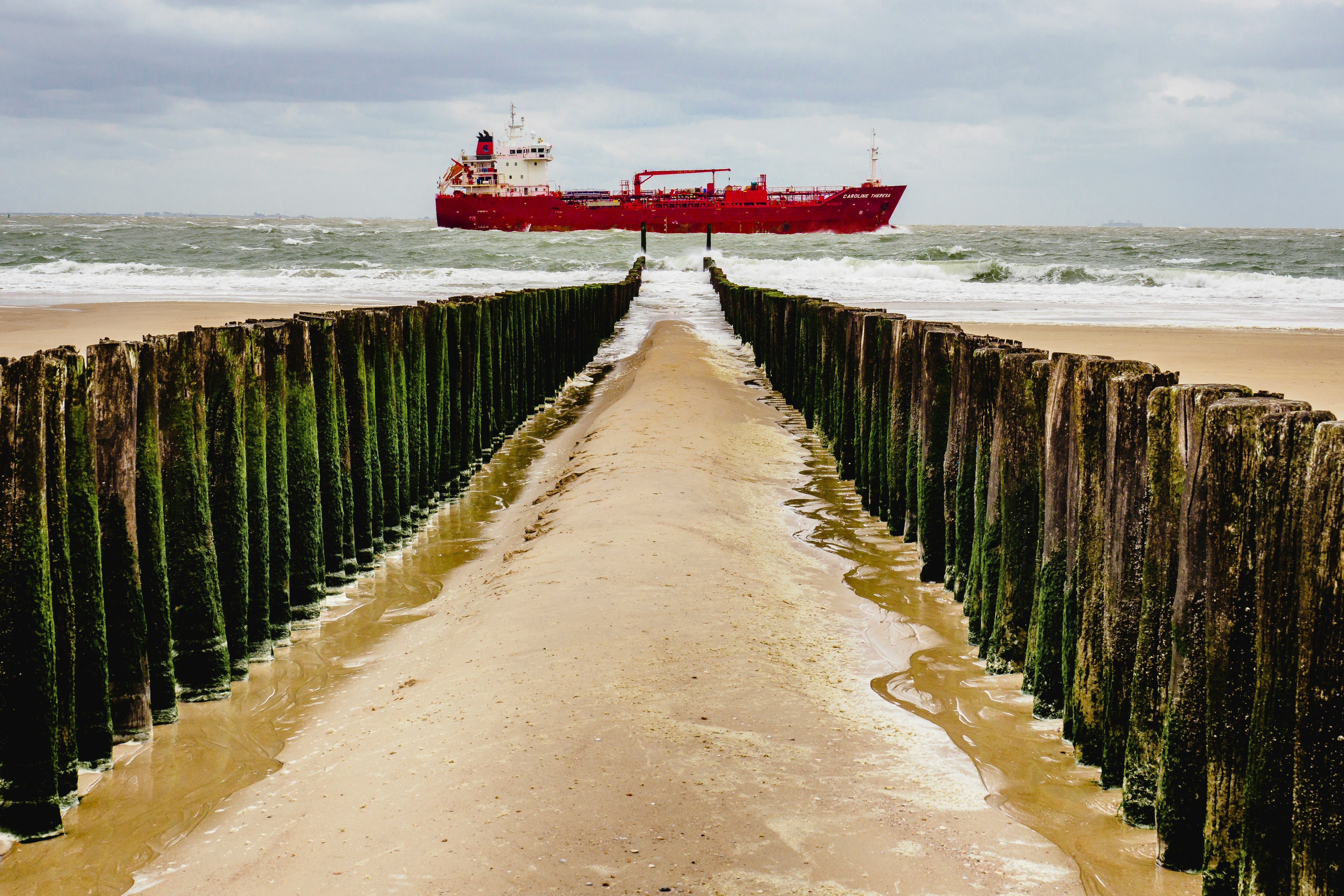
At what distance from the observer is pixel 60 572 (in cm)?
333

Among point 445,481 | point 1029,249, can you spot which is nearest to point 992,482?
point 445,481

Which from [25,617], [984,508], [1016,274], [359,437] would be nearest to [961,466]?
[984,508]

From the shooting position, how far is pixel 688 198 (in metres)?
68.6

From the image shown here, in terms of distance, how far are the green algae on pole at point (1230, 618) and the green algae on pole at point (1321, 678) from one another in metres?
0.23

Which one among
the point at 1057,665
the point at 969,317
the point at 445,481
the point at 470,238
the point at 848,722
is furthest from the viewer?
the point at 470,238

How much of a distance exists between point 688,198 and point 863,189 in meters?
11.4

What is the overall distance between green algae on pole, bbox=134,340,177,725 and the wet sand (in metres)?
0.61

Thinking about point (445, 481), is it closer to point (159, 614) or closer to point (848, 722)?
point (159, 614)

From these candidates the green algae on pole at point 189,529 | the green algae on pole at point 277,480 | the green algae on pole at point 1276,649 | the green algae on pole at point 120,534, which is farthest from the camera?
the green algae on pole at point 277,480

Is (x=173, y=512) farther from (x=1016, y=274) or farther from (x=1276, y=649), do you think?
(x=1016, y=274)

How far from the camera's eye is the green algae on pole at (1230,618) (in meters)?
2.48

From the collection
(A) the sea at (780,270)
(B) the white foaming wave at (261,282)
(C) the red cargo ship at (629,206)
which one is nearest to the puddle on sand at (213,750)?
(A) the sea at (780,270)

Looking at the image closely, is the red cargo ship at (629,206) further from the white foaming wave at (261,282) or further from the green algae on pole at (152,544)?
the green algae on pole at (152,544)

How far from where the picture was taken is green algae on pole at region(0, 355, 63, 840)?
3.13 m
